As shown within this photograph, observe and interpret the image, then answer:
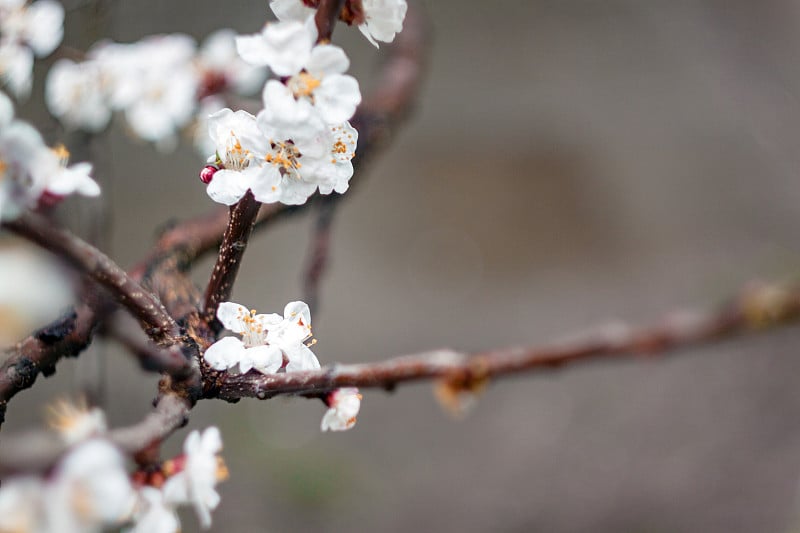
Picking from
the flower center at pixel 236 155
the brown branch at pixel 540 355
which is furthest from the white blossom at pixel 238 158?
the brown branch at pixel 540 355

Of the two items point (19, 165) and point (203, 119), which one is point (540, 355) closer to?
point (203, 119)

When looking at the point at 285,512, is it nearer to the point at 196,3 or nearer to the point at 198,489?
the point at 198,489

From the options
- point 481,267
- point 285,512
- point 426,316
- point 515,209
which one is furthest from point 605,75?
point 285,512

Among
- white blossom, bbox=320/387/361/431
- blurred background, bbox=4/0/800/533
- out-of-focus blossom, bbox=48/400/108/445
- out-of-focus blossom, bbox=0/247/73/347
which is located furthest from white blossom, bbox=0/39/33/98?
blurred background, bbox=4/0/800/533

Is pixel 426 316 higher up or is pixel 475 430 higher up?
pixel 426 316

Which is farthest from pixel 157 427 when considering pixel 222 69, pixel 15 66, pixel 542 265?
pixel 542 265
